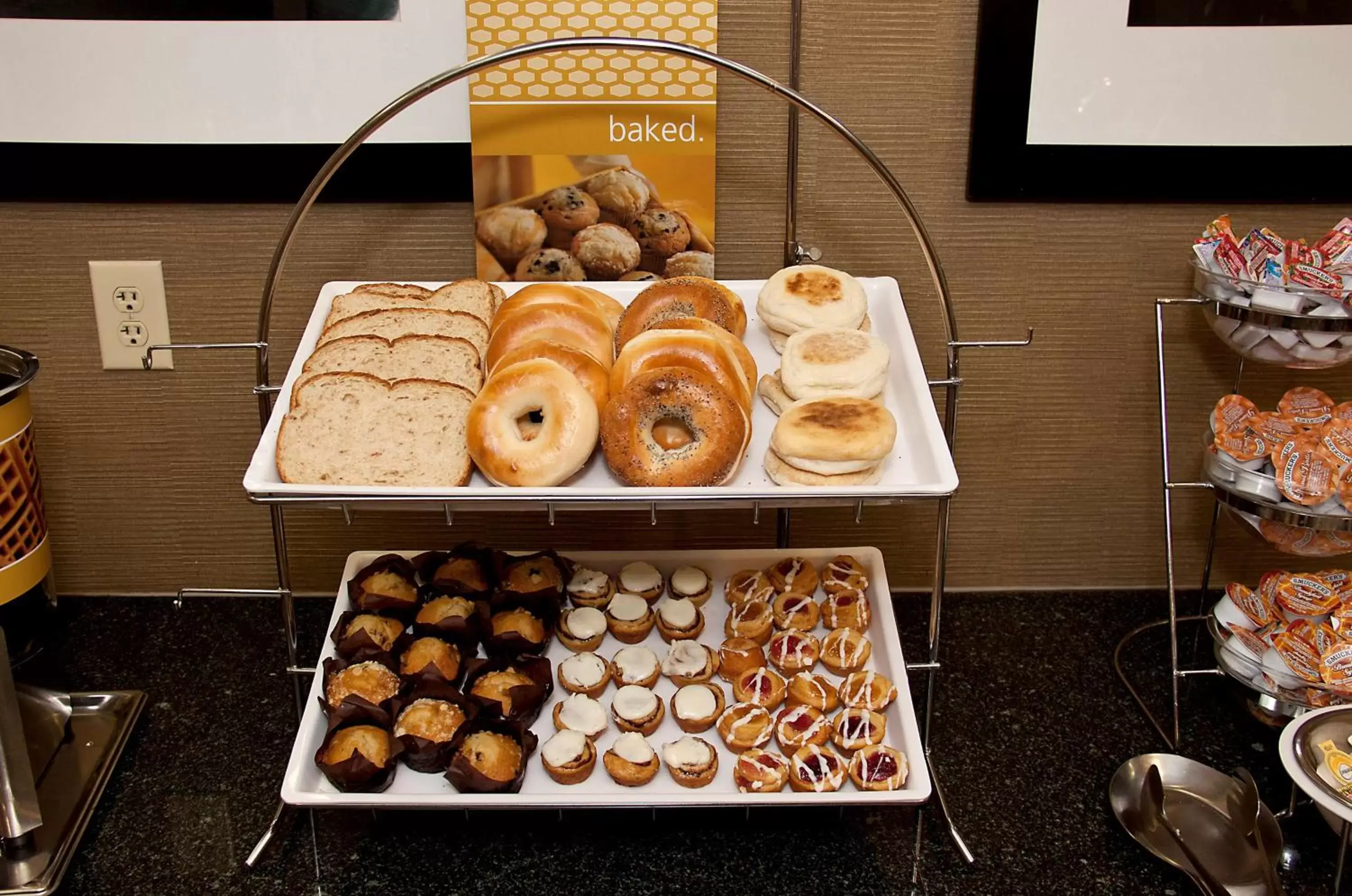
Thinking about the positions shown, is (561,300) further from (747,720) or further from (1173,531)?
(1173,531)

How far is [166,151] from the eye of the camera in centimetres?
127

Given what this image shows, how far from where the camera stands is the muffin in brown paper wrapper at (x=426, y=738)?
3.45 ft

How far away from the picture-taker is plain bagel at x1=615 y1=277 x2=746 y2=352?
1.15 metres

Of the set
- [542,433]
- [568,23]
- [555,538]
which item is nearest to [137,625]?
[555,538]

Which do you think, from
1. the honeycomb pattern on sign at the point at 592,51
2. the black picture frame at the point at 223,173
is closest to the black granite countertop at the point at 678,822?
the black picture frame at the point at 223,173

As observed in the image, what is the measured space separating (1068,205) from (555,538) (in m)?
0.73

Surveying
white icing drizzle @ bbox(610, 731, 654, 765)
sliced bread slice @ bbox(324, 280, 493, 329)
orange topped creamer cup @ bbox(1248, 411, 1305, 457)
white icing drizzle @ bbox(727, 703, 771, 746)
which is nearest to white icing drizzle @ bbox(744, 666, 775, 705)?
white icing drizzle @ bbox(727, 703, 771, 746)

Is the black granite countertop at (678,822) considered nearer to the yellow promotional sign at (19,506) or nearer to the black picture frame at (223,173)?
the yellow promotional sign at (19,506)

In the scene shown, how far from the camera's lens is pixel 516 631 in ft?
3.82

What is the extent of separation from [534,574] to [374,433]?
0.26 meters

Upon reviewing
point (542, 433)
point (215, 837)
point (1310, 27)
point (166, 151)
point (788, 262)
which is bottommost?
point (215, 837)

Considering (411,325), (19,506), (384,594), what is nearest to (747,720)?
(384,594)

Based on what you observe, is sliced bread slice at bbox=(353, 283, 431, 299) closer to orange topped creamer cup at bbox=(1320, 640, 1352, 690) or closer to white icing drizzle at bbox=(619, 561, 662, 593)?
white icing drizzle at bbox=(619, 561, 662, 593)

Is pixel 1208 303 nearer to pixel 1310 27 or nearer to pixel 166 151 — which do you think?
pixel 1310 27
